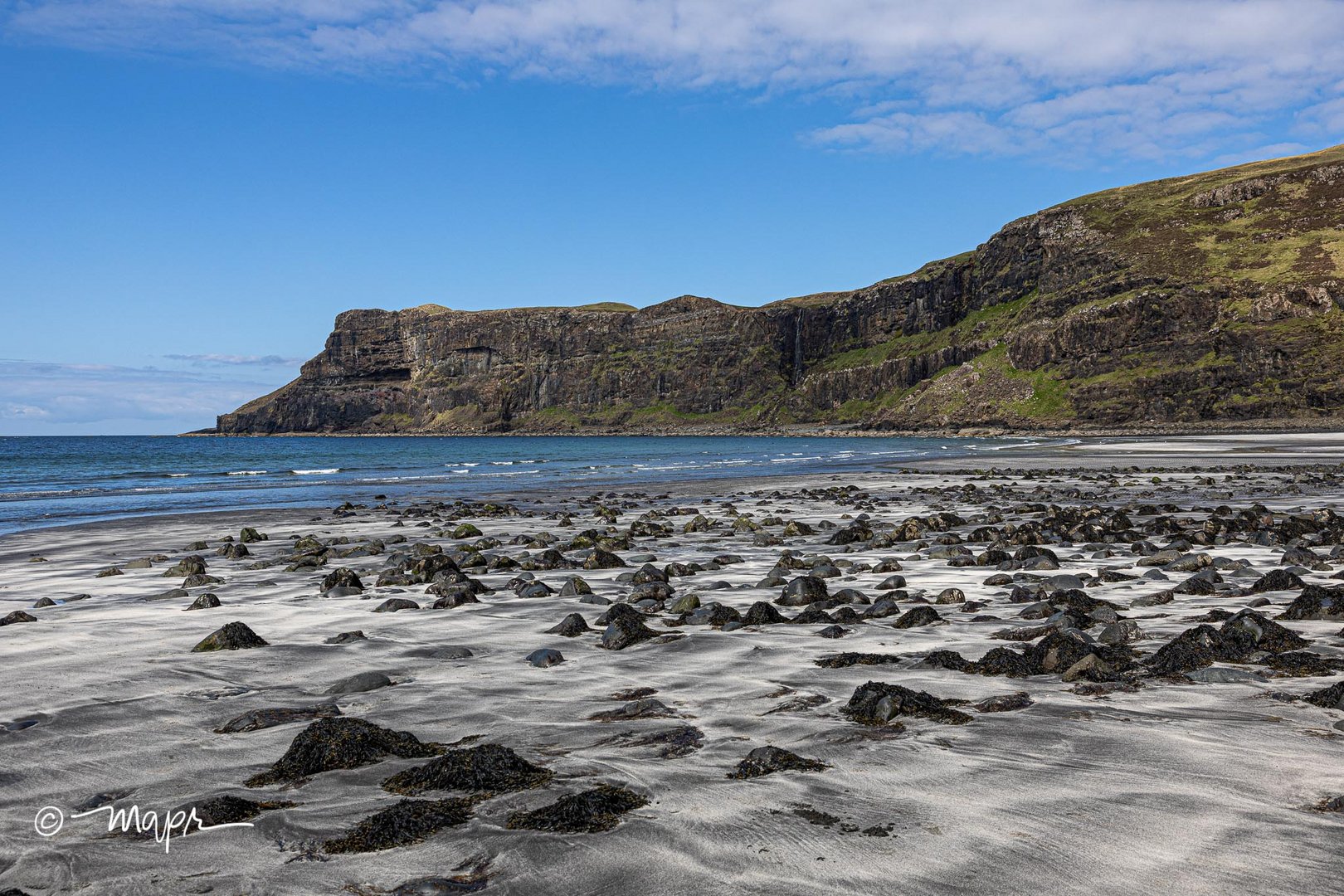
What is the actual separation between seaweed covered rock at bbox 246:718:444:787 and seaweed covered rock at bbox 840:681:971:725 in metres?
2.95

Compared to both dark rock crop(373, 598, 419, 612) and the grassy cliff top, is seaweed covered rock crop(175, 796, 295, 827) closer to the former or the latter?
dark rock crop(373, 598, 419, 612)

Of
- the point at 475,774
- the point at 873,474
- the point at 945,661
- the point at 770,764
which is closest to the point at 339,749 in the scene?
the point at 475,774

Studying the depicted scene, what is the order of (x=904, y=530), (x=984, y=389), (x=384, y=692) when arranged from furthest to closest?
(x=984, y=389), (x=904, y=530), (x=384, y=692)

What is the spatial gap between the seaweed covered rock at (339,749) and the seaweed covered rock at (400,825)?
849mm

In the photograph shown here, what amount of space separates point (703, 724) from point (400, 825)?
2.36 meters

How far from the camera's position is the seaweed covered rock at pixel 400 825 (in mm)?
4148

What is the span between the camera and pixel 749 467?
59.8 m

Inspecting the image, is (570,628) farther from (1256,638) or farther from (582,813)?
(1256,638)

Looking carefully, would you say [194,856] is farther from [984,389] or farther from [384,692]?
[984,389]

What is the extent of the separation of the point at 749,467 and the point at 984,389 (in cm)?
11584

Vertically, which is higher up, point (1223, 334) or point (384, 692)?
point (1223, 334)

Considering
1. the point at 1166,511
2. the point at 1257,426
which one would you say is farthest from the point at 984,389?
the point at 1166,511

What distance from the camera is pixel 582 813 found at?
437cm
